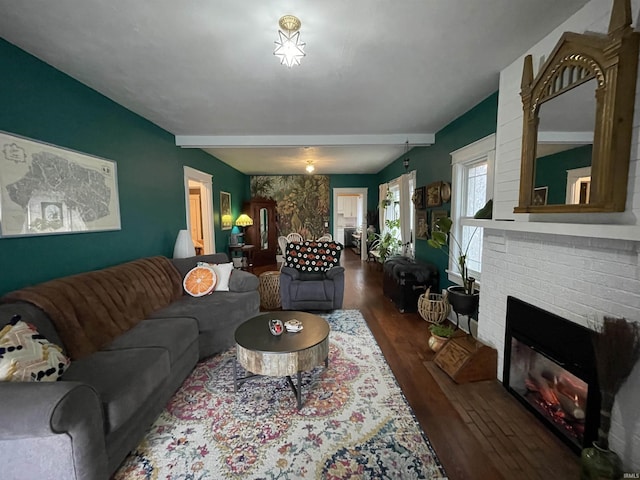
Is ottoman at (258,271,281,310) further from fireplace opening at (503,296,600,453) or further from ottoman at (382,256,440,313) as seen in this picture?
fireplace opening at (503,296,600,453)

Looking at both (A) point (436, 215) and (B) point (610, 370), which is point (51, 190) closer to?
(B) point (610, 370)

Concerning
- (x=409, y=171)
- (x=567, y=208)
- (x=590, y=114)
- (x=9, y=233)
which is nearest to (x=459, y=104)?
(x=590, y=114)

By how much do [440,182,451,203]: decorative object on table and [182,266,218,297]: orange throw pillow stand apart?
9.96ft

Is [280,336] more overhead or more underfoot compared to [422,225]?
more underfoot

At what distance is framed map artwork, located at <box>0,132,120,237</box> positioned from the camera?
5.86 ft

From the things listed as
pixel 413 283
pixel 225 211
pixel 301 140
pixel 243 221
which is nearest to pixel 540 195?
pixel 413 283

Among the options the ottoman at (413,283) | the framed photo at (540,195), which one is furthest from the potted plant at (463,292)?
the framed photo at (540,195)

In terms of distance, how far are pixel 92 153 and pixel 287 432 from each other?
2.90 meters

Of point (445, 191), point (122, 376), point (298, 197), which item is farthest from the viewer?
point (298, 197)

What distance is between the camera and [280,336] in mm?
2025

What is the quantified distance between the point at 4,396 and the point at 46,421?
0.69 feet

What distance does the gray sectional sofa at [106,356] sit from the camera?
1.05m

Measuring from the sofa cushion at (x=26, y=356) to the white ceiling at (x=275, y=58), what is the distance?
176 cm

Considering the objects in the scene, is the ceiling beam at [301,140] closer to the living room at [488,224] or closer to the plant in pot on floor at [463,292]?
the living room at [488,224]
